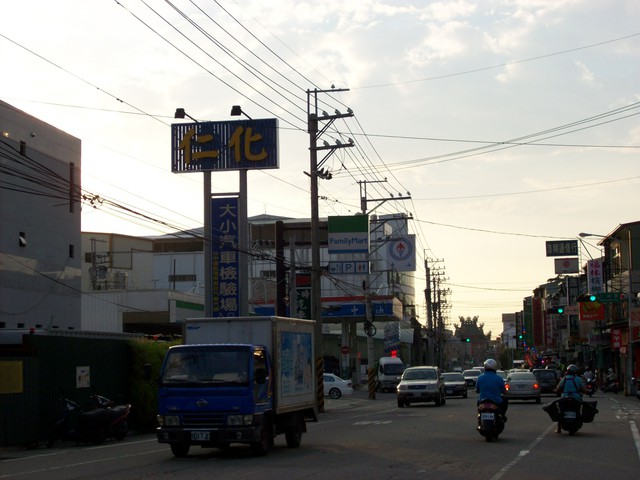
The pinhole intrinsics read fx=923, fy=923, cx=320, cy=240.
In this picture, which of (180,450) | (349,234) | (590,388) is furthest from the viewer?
(349,234)

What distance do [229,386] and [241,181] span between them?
21699mm

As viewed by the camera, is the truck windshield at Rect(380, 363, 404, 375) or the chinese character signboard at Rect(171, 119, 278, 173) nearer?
the chinese character signboard at Rect(171, 119, 278, 173)

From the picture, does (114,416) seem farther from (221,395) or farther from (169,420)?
(221,395)

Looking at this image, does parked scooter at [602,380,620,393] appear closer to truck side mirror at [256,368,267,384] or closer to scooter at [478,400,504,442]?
scooter at [478,400,504,442]

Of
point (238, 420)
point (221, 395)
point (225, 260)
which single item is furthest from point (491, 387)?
point (225, 260)

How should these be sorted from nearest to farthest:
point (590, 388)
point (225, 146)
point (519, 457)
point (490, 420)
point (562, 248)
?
point (519, 457)
point (490, 420)
point (590, 388)
point (225, 146)
point (562, 248)

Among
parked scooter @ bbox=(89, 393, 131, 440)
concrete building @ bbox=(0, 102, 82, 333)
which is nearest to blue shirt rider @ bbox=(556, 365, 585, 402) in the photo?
parked scooter @ bbox=(89, 393, 131, 440)

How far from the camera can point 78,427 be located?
75.2 ft

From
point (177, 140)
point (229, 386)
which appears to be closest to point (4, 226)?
point (177, 140)

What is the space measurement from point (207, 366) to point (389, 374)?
175 feet

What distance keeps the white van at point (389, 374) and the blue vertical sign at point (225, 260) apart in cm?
3320

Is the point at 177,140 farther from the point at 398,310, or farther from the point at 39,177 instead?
the point at 398,310

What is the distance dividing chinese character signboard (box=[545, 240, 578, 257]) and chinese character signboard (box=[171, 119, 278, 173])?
5626cm

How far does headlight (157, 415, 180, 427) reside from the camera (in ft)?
55.9
